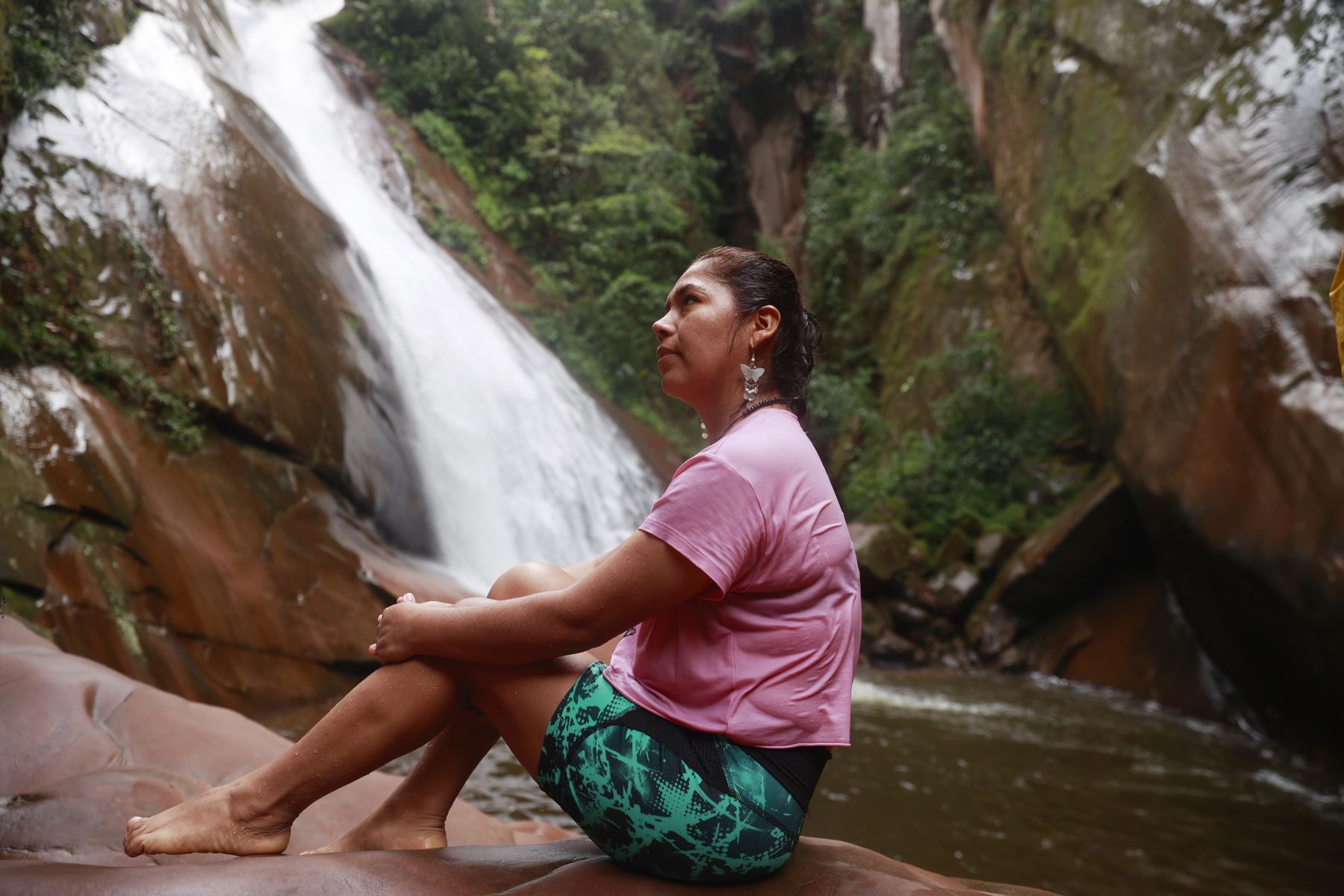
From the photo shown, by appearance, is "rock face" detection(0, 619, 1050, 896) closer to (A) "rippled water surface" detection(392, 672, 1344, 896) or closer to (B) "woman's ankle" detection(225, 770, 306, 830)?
(B) "woman's ankle" detection(225, 770, 306, 830)

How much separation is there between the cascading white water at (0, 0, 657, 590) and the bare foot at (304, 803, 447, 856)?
4879 mm

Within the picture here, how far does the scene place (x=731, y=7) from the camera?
1817cm

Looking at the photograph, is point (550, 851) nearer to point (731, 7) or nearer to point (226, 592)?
point (226, 592)

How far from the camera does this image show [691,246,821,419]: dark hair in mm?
1934

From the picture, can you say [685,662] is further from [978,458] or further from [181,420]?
[978,458]

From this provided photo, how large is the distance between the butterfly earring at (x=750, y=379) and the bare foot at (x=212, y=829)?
1.33m

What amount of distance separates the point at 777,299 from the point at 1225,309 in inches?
176

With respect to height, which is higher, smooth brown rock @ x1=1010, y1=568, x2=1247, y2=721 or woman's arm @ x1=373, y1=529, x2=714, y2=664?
woman's arm @ x1=373, y1=529, x2=714, y2=664

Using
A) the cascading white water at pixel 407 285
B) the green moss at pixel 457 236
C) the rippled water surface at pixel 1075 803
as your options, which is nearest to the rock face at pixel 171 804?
the rippled water surface at pixel 1075 803

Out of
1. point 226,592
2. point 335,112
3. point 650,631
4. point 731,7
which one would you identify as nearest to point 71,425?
point 226,592

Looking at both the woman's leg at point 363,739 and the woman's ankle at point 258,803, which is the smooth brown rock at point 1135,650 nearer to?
the woman's leg at point 363,739

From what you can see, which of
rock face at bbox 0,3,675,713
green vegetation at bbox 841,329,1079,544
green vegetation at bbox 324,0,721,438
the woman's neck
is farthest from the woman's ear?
green vegetation at bbox 324,0,721,438

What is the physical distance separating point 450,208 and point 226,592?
10200 mm

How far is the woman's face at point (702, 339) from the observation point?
192cm
